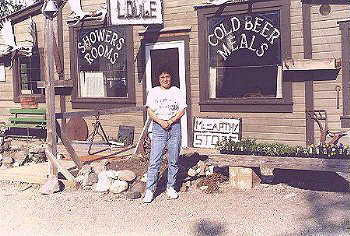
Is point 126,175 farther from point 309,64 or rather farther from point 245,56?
point 309,64

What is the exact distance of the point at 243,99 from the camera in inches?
422

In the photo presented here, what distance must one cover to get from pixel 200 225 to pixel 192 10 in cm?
613

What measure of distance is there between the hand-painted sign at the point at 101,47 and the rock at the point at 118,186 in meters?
4.76

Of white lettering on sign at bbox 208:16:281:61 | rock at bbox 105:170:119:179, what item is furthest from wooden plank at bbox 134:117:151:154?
white lettering on sign at bbox 208:16:281:61

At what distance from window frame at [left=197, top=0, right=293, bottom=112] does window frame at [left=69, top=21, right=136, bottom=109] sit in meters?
1.90

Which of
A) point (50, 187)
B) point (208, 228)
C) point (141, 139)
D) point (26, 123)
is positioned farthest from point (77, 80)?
point (208, 228)

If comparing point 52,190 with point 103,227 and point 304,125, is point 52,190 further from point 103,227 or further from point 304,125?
point 304,125

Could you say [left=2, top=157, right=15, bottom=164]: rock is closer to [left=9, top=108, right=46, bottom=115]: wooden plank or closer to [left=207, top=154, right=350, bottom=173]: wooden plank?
[left=9, top=108, right=46, bottom=115]: wooden plank

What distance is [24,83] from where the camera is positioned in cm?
1462

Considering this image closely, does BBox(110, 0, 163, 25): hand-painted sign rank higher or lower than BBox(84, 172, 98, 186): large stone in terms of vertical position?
higher

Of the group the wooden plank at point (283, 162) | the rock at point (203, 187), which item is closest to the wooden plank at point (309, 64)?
the wooden plank at point (283, 162)

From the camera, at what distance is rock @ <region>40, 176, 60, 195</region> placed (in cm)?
842

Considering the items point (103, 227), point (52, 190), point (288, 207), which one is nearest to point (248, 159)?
point (288, 207)

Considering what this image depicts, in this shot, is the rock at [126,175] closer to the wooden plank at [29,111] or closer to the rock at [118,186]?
the rock at [118,186]
